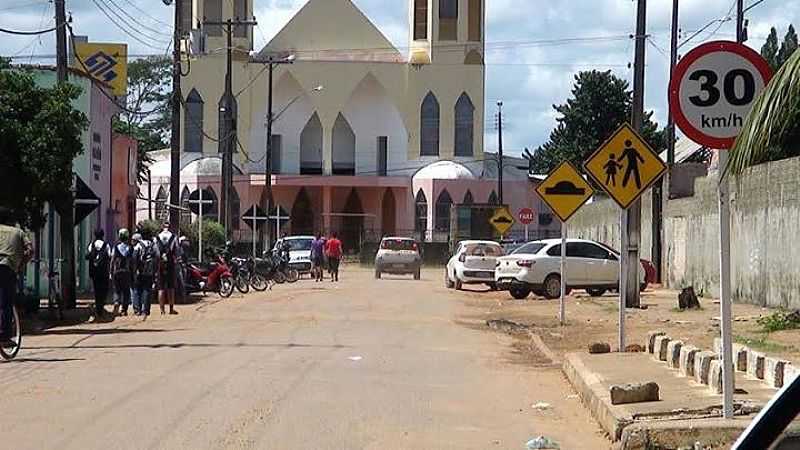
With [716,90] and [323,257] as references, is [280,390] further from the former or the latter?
[323,257]

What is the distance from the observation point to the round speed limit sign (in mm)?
9312

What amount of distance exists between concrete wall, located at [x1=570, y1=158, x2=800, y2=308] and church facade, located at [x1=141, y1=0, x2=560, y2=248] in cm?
3850

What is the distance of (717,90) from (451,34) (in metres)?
68.6

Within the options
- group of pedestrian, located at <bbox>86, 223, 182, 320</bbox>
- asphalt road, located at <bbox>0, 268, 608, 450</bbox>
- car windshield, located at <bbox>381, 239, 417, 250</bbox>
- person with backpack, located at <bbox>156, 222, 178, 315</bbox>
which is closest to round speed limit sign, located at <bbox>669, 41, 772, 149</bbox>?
asphalt road, located at <bbox>0, 268, 608, 450</bbox>

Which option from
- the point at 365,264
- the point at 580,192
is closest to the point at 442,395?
the point at 580,192

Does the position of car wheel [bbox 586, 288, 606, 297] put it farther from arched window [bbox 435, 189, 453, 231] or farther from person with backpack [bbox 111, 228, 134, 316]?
arched window [bbox 435, 189, 453, 231]

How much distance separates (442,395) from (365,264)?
56483 mm

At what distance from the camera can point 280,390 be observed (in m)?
13.1

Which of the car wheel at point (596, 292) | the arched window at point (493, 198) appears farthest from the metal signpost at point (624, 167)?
the arched window at point (493, 198)

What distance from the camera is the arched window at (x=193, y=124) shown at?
252 feet

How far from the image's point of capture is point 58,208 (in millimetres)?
23656

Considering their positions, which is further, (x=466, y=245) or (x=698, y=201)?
(x=466, y=245)

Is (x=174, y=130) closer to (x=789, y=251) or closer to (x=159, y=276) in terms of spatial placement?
(x=159, y=276)

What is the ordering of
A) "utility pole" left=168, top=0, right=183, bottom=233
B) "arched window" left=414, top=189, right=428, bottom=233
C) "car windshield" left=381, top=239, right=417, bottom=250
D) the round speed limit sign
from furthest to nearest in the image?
"arched window" left=414, top=189, right=428, bottom=233 → "car windshield" left=381, top=239, right=417, bottom=250 → "utility pole" left=168, top=0, right=183, bottom=233 → the round speed limit sign
